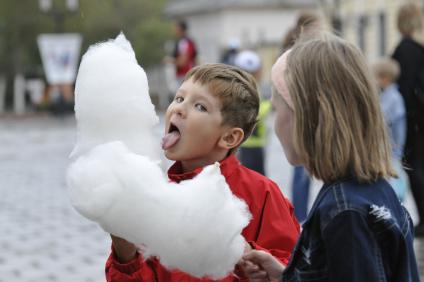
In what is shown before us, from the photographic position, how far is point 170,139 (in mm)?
2820

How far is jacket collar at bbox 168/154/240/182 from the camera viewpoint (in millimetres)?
2881

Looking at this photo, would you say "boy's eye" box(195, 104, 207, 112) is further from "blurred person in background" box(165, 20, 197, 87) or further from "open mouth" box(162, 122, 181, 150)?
"blurred person in background" box(165, 20, 197, 87)

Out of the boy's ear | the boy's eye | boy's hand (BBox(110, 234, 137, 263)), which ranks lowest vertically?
boy's hand (BBox(110, 234, 137, 263))

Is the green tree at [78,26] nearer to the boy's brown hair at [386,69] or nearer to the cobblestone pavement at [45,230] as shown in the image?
the cobblestone pavement at [45,230]

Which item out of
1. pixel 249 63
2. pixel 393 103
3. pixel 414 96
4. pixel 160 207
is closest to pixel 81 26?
pixel 249 63

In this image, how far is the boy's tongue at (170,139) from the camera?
2807mm

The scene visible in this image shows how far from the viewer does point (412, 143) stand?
8.45 metres

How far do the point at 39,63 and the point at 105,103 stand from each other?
58238 mm

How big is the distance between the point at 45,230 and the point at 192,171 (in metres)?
6.35

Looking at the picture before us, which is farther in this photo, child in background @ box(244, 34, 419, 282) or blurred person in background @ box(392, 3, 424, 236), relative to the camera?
blurred person in background @ box(392, 3, 424, 236)

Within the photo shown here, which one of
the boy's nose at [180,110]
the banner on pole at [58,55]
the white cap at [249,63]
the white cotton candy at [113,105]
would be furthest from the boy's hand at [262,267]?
the banner on pole at [58,55]

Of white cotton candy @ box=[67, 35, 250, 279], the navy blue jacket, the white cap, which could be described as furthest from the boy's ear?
the white cap

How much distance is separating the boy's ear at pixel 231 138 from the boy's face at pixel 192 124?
28 millimetres

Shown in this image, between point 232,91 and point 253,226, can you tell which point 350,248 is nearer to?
point 253,226
